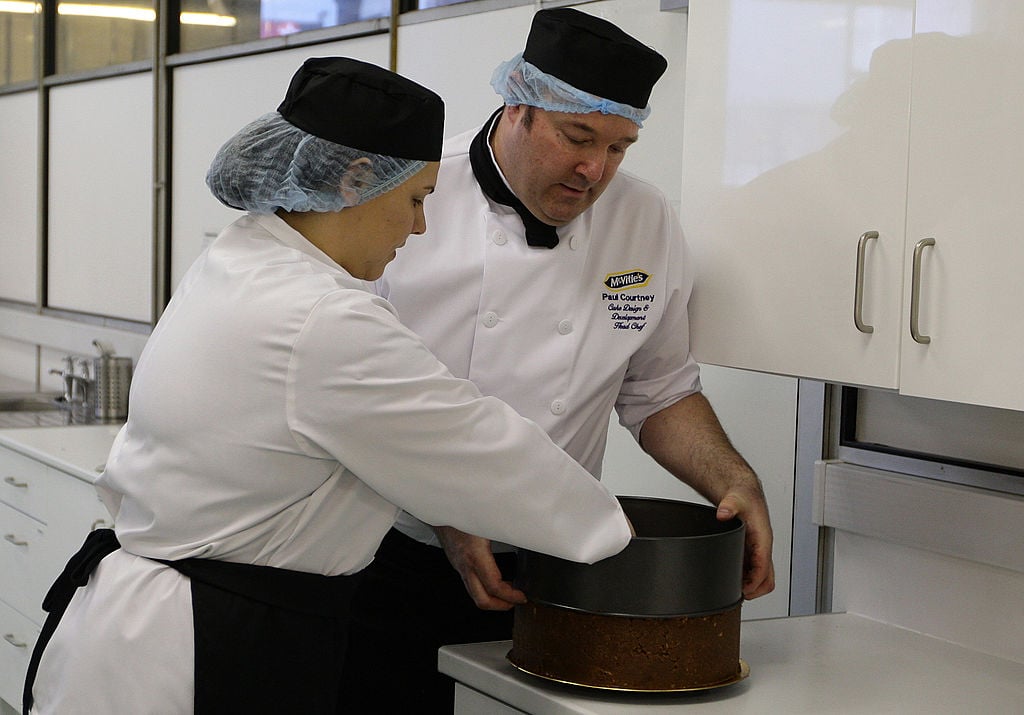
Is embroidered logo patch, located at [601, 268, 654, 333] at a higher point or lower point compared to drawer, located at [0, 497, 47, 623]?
higher

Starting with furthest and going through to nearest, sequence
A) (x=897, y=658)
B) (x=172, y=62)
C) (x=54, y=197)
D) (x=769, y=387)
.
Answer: (x=54, y=197)
(x=172, y=62)
(x=769, y=387)
(x=897, y=658)

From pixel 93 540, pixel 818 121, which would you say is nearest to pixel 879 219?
pixel 818 121

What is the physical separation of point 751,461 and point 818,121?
786mm

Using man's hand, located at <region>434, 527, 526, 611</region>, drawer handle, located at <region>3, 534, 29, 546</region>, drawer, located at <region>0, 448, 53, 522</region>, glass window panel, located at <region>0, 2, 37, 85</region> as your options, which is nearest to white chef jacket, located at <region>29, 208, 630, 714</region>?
man's hand, located at <region>434, 527, 526, 611</region>

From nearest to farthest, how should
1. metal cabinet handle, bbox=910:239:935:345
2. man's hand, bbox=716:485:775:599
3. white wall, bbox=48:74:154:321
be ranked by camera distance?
metal cabinet handle, bbox=910:239:935:345, man's hand, bbox=716:485:775:599, white wall, bbox=48:74:154:321

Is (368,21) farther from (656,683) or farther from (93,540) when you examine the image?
(656,683)

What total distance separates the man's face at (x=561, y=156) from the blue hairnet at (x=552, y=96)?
1cm

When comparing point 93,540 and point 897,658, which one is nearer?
point 93,540

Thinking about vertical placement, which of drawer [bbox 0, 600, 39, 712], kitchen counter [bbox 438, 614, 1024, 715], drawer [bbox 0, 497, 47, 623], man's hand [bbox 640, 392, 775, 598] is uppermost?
man's hand [bbox 640, 392, 775, 598]

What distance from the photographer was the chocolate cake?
4.49 ft

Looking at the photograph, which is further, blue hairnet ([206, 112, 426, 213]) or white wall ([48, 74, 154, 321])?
white wall ([48, 74, 154, 321])

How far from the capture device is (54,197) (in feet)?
15.6

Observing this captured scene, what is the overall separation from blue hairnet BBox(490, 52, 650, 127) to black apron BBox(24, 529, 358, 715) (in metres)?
0.67

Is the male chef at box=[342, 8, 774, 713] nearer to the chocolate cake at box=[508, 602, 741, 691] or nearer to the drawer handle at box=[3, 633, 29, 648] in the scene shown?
the chocolate cake at box=[508, 602, 741, 691]
